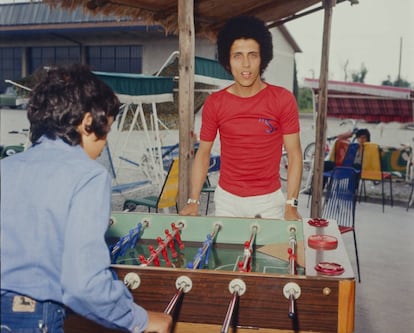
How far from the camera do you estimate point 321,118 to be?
18.2 feet

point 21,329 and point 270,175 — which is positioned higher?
point 270,175

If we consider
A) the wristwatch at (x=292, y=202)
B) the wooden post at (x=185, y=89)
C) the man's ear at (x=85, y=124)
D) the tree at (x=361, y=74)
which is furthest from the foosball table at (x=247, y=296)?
the tree at (x=361, y=74)

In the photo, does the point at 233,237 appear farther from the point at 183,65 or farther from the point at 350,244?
the point at 350,244

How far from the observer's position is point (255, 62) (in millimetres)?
2986

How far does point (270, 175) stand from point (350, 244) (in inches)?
115

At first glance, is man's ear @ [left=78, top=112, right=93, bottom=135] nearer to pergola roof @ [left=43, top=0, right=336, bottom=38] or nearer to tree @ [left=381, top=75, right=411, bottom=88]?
pergola roof @ [left=43, top=0, right=336, bottom=38]

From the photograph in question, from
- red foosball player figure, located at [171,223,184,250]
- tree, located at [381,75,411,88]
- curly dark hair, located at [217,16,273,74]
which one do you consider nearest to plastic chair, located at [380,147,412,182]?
curly dark hair, located at [217,16,273,74]

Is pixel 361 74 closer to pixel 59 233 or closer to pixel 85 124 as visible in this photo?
pixel 85 124

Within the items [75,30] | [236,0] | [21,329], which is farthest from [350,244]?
[75,30]

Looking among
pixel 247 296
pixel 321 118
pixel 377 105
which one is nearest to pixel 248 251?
pixel 247 296

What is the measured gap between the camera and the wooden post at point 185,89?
12.0 feet

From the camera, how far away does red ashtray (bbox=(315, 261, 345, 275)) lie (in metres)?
1.80

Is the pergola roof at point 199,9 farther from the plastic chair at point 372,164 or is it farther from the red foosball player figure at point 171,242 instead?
the plastic chair at point 372,164

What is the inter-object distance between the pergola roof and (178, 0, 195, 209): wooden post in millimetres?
929
